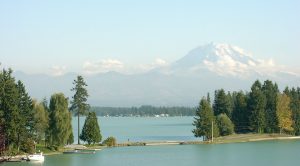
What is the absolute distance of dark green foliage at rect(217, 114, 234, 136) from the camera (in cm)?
12544

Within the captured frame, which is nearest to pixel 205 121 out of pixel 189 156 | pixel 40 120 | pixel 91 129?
pixel 91 129

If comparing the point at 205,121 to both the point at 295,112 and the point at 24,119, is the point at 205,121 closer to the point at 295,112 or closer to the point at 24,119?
the point at 295,112

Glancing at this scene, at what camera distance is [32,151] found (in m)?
84.4

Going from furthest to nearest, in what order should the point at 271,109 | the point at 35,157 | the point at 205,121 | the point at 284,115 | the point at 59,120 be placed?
the point at 271,109, the point at 284,115, the point at 205,121, the point at 59,120, the point at 35,157

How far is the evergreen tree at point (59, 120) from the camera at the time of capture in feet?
300

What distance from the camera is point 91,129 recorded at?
100188 mm

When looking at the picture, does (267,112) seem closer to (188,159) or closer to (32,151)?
(188,159)

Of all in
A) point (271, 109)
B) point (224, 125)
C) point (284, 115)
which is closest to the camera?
point (224, 125)

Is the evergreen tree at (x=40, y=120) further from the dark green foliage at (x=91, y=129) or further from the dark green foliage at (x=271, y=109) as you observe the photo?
the dark green foliage at (x=271, y=109)

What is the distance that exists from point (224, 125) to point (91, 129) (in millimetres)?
36879

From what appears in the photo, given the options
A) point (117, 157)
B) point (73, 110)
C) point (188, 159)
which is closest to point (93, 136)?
point (73, 110)

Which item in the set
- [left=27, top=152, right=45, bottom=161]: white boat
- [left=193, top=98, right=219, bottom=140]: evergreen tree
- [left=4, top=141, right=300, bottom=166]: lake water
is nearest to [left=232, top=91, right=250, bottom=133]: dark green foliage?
[left=193, top=98, right=219, bottom=140]: evergreen tree

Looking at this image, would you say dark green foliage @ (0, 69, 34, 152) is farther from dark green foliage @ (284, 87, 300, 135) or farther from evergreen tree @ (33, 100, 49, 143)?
dark green foliage @ (284, 87, 300, 135)

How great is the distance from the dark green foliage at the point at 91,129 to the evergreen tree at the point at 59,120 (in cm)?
702
